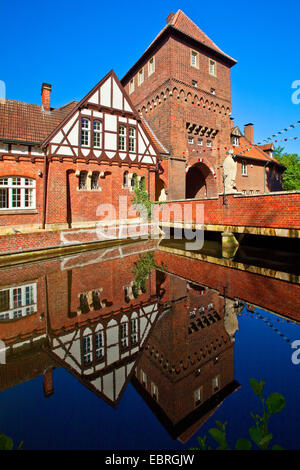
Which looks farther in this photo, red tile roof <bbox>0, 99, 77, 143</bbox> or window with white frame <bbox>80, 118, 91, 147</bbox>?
window with white frame <bbox>80, 118, 91, 147</bbox>

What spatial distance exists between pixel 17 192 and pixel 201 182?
1802 cm

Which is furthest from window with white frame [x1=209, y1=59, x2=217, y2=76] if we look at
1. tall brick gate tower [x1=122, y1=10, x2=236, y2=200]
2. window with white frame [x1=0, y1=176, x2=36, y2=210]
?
window with white frame [x1=0, y1=176, x2=36, y2=210]

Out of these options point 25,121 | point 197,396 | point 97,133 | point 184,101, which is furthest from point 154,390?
point 184,101

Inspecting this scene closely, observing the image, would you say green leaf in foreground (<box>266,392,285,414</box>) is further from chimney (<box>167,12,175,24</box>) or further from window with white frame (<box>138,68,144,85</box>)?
chimney (<box>167,12,175,24</box>)

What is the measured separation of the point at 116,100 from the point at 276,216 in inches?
549

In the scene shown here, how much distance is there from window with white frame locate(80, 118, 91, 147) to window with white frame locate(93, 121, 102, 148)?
17.0 inches

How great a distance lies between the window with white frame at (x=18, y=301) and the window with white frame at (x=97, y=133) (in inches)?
480

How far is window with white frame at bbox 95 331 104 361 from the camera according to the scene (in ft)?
14.2

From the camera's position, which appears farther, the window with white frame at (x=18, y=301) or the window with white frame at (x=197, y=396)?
the window with white frame at (x=18, y=301)

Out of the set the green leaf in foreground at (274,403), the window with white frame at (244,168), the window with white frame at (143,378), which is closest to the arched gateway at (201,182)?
the window with white frame at (244,168)

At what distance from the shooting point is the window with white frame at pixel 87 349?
165 inches

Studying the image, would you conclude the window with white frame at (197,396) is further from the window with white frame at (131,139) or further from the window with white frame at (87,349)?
the window with white frame at (131,139)

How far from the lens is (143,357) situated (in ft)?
13.6

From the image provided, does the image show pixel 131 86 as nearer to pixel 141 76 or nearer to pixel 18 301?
pixel 141 76
